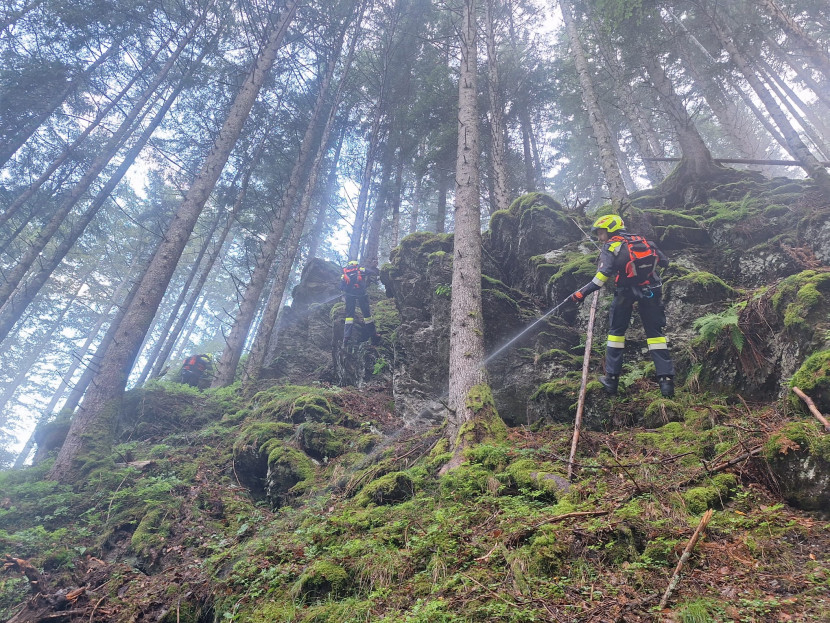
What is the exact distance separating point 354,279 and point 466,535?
10.1 meters

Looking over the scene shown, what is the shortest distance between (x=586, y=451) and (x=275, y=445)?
224 inches

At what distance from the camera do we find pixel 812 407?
3.56 meters

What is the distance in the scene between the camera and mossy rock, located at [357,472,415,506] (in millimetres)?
5098

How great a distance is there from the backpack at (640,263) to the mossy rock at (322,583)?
6.16 meters

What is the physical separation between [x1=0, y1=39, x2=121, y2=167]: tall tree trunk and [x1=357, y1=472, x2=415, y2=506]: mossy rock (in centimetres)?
1918

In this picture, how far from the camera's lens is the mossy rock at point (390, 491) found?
16.7ft

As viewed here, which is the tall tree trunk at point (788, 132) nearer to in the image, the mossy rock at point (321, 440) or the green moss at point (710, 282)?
the green moss at point (710, 282)

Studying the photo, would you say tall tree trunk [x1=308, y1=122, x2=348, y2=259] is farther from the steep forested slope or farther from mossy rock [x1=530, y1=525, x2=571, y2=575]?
mossy rock [x1=530, y1=525, x2=571, y2=575]

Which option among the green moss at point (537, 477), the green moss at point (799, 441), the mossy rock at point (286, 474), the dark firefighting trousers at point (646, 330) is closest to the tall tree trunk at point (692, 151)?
the dark firefighting trousers at point (646, 330)

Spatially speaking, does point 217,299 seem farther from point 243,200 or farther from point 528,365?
point 528,365

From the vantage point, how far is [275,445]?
7598 millimetres

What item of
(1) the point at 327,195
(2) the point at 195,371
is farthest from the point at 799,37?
(1) the point at 327,195

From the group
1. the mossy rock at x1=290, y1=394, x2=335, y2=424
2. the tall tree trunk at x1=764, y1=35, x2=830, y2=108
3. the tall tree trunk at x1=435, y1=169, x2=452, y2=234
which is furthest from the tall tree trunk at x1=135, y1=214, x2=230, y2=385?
the tall tree trunk at x1=764, y1=35, x2=830, y2=108

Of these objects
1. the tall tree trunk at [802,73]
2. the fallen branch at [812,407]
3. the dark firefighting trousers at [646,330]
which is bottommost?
the fallen branch at [812,407]
